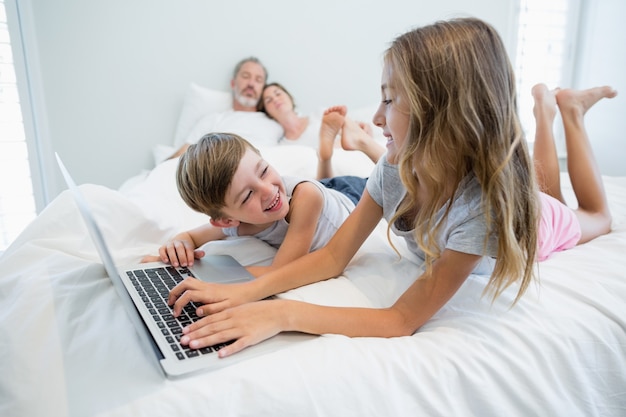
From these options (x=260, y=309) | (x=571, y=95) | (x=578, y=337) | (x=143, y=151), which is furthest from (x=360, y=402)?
(x=143, y=151)

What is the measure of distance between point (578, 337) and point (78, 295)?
0.81 meters

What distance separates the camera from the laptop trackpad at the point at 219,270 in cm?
A: 88

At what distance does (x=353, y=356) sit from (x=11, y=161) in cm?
215

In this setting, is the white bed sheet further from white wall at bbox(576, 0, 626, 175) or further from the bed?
white wall at bbox(576, 0, 626, 175)

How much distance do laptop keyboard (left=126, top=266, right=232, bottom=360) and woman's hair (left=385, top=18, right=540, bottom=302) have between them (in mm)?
382

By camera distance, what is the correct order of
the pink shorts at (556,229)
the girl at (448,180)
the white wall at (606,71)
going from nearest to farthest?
the girl at (448,180) < the pink shorts at (556,229) < the white wall at (606,71)

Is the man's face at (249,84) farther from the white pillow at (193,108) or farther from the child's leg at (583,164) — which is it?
the child's leg at (583,164)

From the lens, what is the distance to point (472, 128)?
678 millimetres

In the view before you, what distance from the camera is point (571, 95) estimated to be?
127 centimetres

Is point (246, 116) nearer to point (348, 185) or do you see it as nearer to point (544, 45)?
point (348, 185)

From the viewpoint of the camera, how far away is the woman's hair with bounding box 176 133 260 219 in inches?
37.1

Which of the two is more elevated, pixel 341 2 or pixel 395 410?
pixel 341 2

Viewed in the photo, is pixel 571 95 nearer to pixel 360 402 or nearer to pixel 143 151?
pixel 360 402

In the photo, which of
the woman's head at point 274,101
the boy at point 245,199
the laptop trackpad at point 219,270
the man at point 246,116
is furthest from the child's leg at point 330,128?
the woman's head at point 274,101
